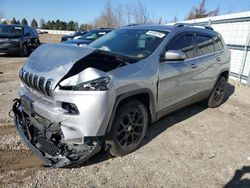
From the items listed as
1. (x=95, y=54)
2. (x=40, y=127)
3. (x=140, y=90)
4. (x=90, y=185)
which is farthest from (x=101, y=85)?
(x=90, y=185)

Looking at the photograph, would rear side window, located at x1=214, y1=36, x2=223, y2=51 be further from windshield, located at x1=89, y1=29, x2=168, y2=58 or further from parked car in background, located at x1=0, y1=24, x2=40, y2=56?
parked car in background, located at x1=0, y1=24, x2=40, y2=56

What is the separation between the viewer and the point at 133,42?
4.00 meters

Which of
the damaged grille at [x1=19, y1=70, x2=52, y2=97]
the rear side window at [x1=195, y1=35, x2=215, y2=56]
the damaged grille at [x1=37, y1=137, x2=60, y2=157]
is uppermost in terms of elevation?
the rear side window at [x1=195, y1=35, x2=215, y2=56]

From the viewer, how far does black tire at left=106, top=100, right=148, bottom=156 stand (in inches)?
123

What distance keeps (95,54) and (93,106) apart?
0.68 meters

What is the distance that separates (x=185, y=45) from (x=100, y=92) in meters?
2.29

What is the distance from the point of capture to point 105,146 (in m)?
3.09


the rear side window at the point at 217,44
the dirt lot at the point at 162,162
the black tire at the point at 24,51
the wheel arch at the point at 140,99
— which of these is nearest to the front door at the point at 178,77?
the wheel arch at the point at 140,99

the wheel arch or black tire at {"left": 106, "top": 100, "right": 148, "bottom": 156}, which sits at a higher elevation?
the wheel arch

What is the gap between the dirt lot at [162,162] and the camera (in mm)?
2971

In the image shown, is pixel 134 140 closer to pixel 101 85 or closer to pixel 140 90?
pixel 140 90

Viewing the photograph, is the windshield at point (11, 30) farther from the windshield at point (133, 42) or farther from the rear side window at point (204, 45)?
the rear side window at point (204, 45)

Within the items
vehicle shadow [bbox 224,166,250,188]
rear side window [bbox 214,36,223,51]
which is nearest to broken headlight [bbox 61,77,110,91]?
vehicle shadow [bbox 224,166,250,188]

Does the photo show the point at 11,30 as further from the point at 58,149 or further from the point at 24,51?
the point at 58,149
